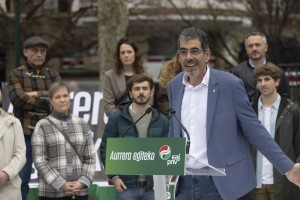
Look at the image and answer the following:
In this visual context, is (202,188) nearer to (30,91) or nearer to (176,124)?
(176,124)

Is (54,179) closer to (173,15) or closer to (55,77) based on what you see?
(55,77)

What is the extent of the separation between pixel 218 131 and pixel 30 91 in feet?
12.4

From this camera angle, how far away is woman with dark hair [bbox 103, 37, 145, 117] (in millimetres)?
9273

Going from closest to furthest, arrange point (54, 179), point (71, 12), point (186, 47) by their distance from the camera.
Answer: point (186, 47)
point (54, 179)
point (71, 12)

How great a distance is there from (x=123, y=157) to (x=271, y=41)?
16.9 meters

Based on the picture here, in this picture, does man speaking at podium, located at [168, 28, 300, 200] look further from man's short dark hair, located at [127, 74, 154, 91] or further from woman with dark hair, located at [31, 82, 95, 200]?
man's short dark hair, located at [127, 74, 154, 91]

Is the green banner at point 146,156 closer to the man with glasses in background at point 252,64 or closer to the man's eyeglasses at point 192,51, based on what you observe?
the man's eyeglasses at point 192,51

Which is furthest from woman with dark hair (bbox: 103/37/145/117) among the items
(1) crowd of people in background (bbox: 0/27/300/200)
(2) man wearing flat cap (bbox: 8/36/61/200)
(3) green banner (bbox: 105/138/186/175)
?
(3) green banner (bbox: 105/138/186/175)

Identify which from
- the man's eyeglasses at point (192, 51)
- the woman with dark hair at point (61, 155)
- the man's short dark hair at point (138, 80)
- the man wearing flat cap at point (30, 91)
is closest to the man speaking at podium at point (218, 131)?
the man's eyeglasses at point (192, 51)

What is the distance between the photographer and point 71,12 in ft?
88.7

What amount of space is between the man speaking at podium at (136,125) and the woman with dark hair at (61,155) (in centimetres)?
30

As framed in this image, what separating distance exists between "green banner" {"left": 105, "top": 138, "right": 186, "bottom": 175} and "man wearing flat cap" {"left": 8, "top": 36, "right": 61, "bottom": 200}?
371 cm

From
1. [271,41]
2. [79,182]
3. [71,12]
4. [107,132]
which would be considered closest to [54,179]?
[79,182]

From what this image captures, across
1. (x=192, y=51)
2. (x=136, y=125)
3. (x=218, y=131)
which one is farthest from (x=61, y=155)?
(x=192, y=51)
